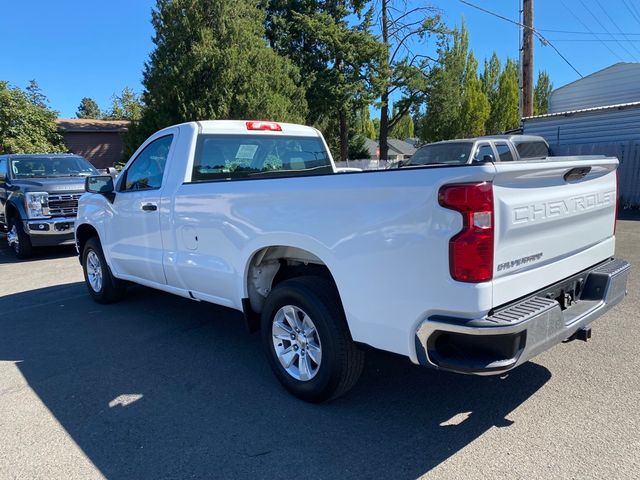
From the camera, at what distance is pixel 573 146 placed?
649 inches

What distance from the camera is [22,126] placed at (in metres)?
24.0

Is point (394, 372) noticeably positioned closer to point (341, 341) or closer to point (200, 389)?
point (341, 341)

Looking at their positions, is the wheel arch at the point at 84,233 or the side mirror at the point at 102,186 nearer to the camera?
the side mirror at the point at 102,186

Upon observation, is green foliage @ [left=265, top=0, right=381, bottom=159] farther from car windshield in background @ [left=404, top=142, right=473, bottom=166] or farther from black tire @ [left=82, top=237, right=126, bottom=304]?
black tire @ [left=82, top=237, right=126, bottom=304]

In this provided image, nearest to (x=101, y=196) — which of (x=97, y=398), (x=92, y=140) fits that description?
(x=97, y=398)

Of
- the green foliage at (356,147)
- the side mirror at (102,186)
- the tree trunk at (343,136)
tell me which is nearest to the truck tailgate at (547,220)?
the side mirror at (102,186)

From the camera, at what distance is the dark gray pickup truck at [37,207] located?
377 inches

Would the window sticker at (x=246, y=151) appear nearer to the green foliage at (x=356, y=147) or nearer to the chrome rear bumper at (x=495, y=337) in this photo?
the chrome rear bumper at (x=495, y=337)

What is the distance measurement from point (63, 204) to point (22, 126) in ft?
57.6

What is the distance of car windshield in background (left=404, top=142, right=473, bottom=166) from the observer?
11090 mm

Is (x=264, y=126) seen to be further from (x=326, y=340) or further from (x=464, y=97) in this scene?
(x=464, y=97)

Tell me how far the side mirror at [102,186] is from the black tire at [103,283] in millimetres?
747

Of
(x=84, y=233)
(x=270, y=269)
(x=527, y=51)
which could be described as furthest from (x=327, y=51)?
(x=270, y=269)

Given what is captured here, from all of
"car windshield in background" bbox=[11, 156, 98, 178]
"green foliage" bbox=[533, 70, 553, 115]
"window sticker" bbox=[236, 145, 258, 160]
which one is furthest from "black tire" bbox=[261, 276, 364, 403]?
"green foliage" bbox=[533, 70, 553, 115]
